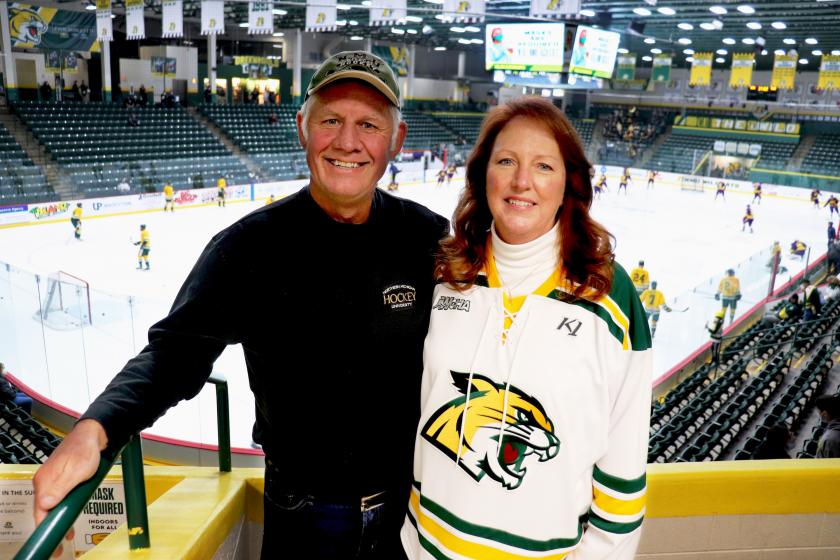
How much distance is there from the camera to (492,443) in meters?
1.54

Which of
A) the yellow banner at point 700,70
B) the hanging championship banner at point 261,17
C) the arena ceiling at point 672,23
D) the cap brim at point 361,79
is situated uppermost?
the arena ceiling at point 672,23

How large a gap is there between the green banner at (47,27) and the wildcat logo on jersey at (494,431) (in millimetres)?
24188

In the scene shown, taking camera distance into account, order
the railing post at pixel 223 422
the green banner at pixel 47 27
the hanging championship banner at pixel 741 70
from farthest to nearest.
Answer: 1. the hanging championship banner at pixel 741 70
2. the green banner at pixel 47 27
3. the railing post at pixel 223 422

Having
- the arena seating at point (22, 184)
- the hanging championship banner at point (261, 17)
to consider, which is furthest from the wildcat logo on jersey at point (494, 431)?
the arena seating at point (22, 184)

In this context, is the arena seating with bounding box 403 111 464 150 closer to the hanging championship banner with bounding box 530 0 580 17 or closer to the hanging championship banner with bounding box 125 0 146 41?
the hanging championship banner with bounding box 125 0 146 41

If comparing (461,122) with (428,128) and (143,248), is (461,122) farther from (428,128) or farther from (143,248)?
(143,248)

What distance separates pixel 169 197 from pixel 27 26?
7.81m

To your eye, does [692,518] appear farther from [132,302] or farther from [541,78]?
[541,78]

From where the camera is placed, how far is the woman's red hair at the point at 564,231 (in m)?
1.56

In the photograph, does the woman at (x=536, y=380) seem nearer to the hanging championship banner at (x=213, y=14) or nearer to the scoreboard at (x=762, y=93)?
the hanging championship banner at (x=213, y=14)

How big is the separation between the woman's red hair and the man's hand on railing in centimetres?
81

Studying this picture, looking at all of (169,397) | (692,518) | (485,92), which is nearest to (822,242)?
(692,518)

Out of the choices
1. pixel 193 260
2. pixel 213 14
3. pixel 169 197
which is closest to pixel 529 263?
pixel 193 260

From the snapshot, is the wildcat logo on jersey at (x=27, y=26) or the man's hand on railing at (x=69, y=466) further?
the wildcat logo on jersey at (x=27, y=26)
